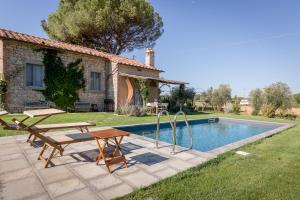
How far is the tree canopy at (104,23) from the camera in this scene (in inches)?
813

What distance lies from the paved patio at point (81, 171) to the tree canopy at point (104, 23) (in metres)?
18.1

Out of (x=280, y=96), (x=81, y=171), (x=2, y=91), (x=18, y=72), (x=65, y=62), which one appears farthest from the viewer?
(x=280, y=96)

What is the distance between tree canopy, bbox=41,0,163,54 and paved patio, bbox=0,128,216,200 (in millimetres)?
18146

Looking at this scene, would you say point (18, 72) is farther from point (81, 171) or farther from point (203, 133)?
point (203, 133)

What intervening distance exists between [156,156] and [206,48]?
22895mm

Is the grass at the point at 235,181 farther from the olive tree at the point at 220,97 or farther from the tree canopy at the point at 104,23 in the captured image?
the olive tree at the point at 220,97

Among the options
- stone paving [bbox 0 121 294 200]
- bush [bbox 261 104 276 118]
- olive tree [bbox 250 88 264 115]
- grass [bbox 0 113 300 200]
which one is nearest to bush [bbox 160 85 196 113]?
olive tree [bbox 250 88 264 115]

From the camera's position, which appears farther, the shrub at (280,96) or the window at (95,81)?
the shrub at (280,96)

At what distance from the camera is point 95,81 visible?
1612 centimetres

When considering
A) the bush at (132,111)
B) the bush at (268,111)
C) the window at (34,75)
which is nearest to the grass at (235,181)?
the bush at (132,111)

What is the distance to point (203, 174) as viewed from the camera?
3.72 m

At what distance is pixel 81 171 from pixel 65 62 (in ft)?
40.0

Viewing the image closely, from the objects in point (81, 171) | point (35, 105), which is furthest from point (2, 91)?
point (81, 171)


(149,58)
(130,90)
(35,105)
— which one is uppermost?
(149,58)
